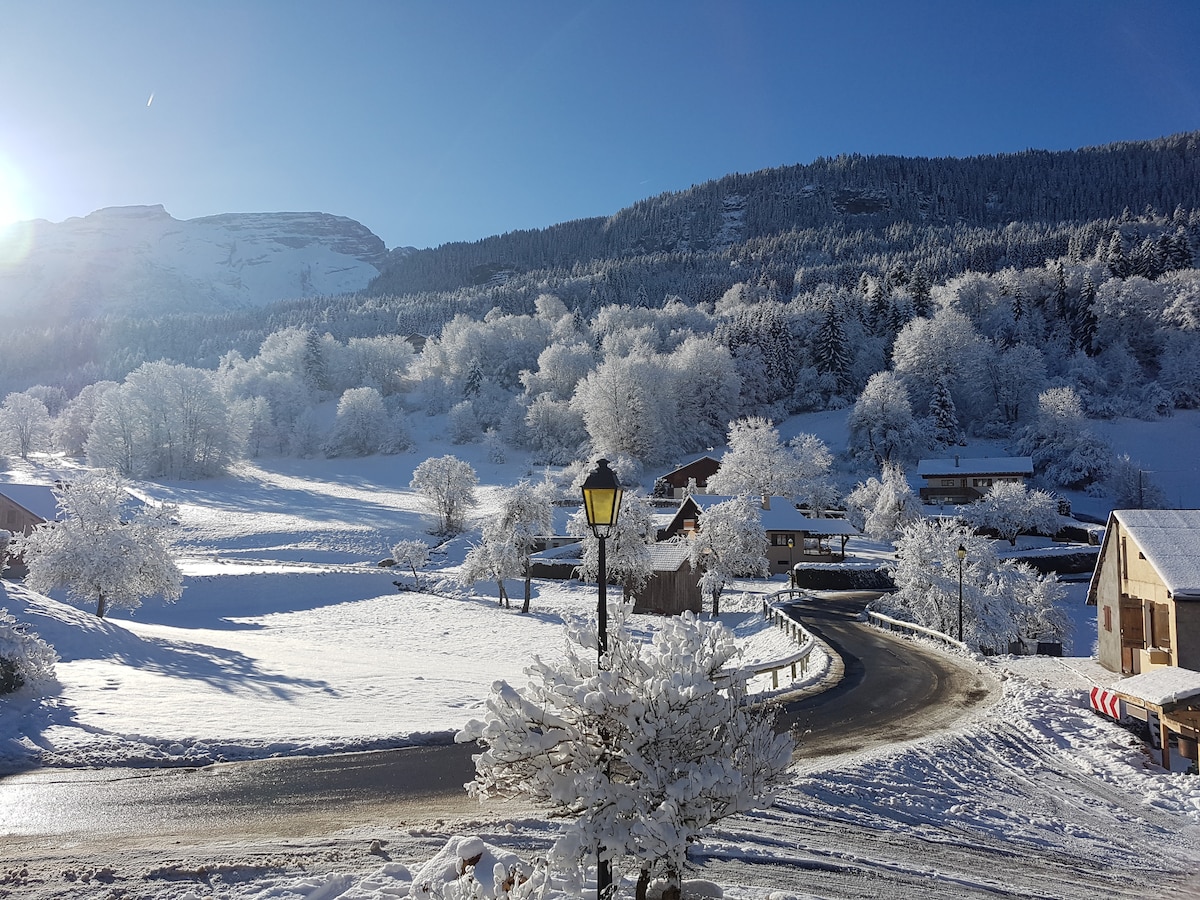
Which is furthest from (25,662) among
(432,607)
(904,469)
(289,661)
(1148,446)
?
(1148,446)

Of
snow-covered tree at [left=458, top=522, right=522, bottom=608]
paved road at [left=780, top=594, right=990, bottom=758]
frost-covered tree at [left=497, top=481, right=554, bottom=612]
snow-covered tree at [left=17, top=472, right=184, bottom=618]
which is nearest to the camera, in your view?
paved road at [left=780, top=594, right=990, bottom=758]

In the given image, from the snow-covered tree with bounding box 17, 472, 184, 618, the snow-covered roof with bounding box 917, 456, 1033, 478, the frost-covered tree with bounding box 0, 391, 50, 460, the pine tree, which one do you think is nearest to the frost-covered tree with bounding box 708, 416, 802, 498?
the snow-covered roof with bounding box 917, 456, 1033, 478

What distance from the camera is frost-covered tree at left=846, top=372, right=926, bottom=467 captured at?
82750 mm

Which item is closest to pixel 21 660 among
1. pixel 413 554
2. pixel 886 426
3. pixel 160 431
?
pixel 413 554

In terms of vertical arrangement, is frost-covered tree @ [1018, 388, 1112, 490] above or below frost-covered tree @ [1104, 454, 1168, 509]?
above

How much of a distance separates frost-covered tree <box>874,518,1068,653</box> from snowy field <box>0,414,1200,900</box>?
12901 millimetres

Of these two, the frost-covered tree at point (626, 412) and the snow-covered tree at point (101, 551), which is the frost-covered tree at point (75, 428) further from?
the snow-covered tree at point (101, 551)

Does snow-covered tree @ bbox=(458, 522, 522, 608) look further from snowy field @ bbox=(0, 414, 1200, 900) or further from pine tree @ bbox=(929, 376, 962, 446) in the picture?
pine tree @ bbox=(929, 376, 962, 446)

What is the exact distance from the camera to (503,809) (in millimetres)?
9805

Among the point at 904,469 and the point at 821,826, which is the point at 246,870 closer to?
the point at 821,826

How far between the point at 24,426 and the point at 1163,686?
128 m

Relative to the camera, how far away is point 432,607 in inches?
1679

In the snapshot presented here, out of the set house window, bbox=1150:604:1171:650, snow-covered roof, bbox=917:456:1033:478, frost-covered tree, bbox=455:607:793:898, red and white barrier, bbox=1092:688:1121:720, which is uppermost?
frost-covered tree, bbox=455:607:793:898

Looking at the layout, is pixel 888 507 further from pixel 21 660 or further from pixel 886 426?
pixel 21 660
